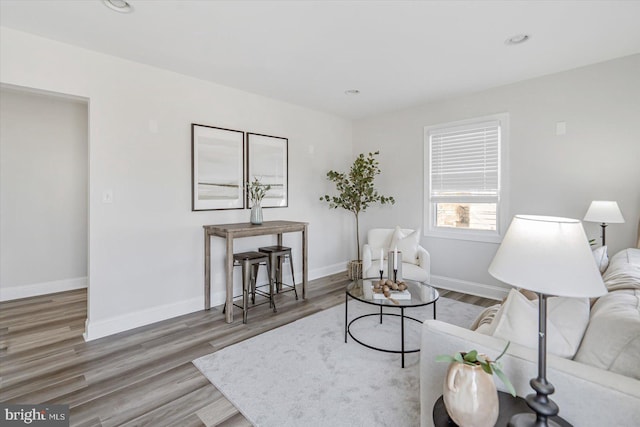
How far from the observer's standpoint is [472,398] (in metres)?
0.99

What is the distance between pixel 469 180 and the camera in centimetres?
407

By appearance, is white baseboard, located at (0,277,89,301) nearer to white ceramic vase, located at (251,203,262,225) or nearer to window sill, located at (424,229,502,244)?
white ceramic vase, located at (251,203,262,225)

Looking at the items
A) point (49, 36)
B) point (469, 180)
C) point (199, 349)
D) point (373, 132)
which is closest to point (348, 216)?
point (373, 132)

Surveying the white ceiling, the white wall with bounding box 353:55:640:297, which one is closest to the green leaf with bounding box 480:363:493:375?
the white ceiling

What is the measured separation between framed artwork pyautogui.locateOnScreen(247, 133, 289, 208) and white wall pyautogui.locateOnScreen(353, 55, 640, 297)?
6.14 ft

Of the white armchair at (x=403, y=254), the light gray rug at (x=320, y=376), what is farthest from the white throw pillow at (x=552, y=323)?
the white armchair at (x=403, y=254)

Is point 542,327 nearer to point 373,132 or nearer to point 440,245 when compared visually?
point 440,245

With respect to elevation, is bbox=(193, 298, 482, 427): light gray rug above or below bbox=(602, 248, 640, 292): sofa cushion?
below

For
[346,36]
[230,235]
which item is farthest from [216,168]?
[346,36]

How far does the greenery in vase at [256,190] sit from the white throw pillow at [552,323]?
285 cm

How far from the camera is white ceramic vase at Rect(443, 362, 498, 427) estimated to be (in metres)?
0.99

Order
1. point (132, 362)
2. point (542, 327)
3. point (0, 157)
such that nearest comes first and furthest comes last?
point (542, 327), point (132, 362), point (0, 157)

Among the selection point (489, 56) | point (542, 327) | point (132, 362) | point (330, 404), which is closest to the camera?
point (542, 327)

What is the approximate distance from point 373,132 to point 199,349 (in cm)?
401
